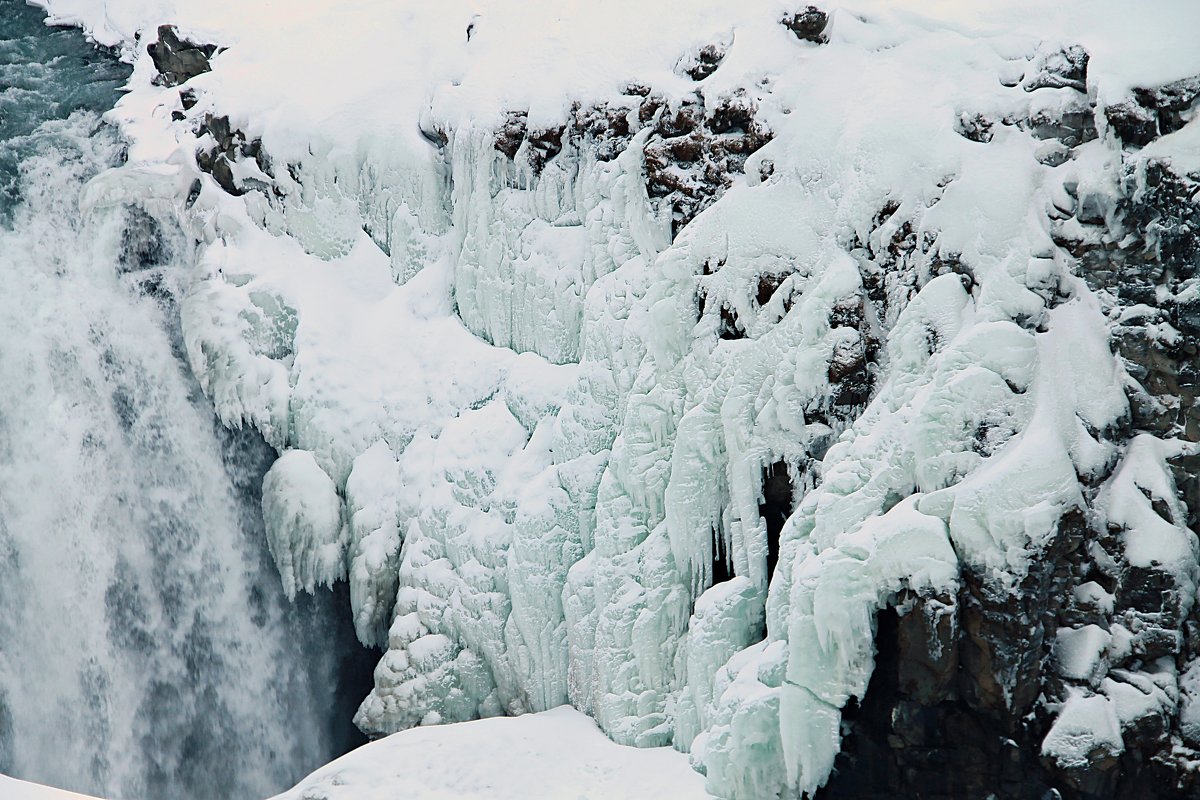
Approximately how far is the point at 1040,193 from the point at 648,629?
3.74 metres

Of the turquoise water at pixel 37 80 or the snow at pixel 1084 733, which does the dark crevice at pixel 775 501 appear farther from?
the turquoise water at pixel 37 80

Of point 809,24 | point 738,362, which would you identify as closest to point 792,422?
point 738,362

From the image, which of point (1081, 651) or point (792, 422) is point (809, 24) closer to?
point (792, 422)

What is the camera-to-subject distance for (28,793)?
7004mm

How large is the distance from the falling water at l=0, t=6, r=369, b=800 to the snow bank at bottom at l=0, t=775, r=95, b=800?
2.87 meters

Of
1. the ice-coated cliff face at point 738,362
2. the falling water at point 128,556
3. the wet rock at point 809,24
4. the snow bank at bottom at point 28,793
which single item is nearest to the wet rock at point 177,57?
the ice-coated cliff face at point 738,362

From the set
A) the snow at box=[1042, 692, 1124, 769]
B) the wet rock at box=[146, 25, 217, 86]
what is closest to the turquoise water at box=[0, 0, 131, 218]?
the wet rock at box=[146, 25, 217, 86]

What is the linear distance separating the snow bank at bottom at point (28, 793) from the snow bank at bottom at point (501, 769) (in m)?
1.48

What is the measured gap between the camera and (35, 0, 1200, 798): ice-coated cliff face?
680 cm

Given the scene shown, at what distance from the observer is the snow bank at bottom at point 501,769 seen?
26.0 ft

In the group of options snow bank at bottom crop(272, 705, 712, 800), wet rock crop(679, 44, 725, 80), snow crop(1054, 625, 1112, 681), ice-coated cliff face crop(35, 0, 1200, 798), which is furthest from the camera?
wet rock crop(679, 44, 725, 80)

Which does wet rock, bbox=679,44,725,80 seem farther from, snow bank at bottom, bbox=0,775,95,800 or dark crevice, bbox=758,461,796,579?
snow bank at bottom, bbox=0,775,95,800

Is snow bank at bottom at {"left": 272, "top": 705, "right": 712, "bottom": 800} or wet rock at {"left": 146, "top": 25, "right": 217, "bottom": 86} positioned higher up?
wet rock at {"left": 146, "top": 25, "right": 217, "bottom": 86}

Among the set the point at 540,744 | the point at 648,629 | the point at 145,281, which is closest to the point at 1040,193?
the point at 648,629
